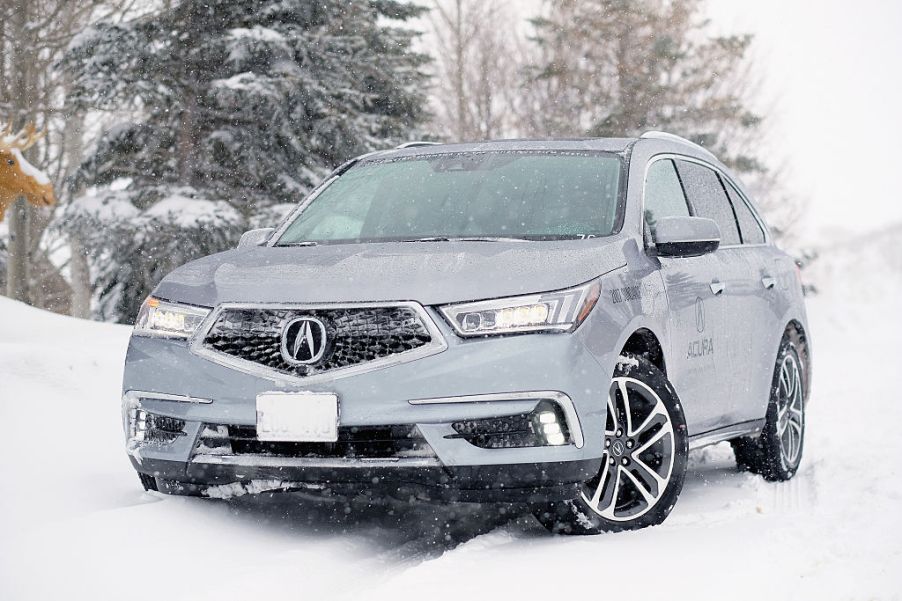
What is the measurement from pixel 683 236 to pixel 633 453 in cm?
98

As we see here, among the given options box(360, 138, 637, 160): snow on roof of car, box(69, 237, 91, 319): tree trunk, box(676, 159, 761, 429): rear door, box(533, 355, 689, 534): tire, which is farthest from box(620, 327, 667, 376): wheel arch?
box(69, 237, 91, 319): tree trunk

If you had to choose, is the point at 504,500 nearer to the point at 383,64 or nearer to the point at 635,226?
the point at 635,226

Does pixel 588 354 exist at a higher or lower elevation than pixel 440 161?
lower

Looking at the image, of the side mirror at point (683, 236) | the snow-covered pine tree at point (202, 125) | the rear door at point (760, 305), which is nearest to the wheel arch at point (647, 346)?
the side mirror at point (683, 236)

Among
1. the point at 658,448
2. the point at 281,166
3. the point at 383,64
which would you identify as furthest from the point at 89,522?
the point at 383,64

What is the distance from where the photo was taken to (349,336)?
4.09 m

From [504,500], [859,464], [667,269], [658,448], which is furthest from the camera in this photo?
[859,464]

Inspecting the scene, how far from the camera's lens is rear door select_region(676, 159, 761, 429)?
5758 mm

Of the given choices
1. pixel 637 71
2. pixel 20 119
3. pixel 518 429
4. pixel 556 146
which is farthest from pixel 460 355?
pixel 637 71

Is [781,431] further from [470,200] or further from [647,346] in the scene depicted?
[470,200]

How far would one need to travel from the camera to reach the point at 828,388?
477 inches

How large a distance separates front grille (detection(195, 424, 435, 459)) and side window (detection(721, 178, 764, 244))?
11.0ft

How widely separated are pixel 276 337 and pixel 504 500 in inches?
40.6

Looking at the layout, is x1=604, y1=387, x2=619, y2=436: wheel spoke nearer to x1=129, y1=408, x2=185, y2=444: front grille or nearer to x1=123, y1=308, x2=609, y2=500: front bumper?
x1=123, y1=308, x2=609, y2=500: front bumper
